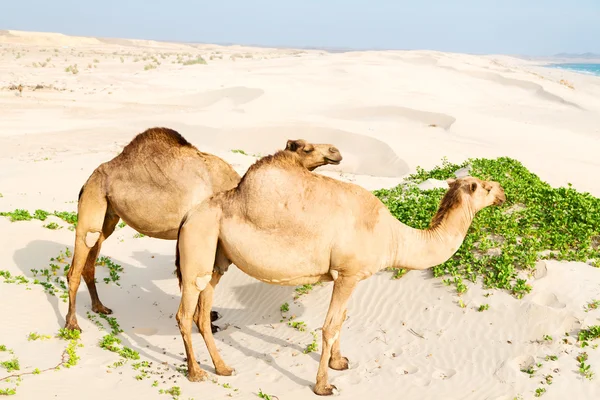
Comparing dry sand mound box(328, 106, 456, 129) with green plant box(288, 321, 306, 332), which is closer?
green plant box(288, 321, 306, 332)

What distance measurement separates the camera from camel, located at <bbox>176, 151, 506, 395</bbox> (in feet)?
19.3

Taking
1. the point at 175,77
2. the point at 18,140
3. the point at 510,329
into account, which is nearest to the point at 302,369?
the point at 510,329

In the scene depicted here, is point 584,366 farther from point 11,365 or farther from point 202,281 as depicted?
point 11,365

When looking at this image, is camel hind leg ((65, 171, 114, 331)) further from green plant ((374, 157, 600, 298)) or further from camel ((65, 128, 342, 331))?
green plant ((374, 157, 600, 298))

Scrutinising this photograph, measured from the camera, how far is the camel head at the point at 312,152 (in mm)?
6238

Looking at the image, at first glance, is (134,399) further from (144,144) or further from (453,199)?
(453,199)

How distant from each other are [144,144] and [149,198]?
79cm

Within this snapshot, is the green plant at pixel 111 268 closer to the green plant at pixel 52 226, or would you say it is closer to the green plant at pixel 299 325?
the green plant at pixel 52 226

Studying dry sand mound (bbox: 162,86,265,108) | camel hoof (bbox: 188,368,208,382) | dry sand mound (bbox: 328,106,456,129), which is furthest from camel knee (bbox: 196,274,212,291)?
dry sand mound (bbox: 162,86,265,108)

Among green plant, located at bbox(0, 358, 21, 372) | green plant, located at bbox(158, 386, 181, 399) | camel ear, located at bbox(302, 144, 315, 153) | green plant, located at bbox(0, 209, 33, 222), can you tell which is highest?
camel ear, located at bbox(302, 144, 315, 153)

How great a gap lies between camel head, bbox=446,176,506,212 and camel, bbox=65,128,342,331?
2782 millimetres

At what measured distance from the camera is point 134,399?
Answer: 6090mm

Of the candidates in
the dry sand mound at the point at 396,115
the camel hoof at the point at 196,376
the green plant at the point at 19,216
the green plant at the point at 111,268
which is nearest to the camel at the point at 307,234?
the camel hoof at the point at 196,376

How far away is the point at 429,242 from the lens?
622 centimetres
